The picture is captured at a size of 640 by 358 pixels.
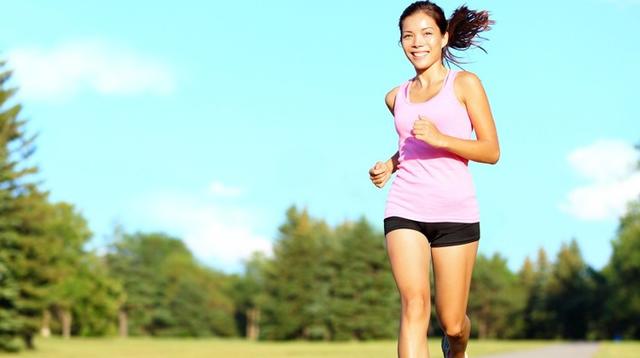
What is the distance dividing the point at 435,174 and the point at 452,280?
2.12 ft

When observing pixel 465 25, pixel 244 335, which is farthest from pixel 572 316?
pixel 465 25

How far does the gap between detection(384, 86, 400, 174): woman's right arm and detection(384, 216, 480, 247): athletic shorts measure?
0.54 m

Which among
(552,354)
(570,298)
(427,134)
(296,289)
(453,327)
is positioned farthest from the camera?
(570,298)

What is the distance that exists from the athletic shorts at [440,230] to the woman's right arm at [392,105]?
537 millimetres

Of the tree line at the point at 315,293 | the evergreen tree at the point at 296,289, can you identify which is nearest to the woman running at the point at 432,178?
the tree line at the point at 315,293

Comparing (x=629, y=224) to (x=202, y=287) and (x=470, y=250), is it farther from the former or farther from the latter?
(x=470, y=250)

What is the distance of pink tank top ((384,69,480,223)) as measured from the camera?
5.41 meters

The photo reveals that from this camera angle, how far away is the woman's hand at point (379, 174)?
Answer: 5.78 m

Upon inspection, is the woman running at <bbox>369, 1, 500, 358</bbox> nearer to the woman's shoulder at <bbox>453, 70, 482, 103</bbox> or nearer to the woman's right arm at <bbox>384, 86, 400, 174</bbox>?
the woman's shoulder at <bbox>453, 70, 482, 103</bbox>

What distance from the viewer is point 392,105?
19.4 feet

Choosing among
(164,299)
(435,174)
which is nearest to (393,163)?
(435,174)

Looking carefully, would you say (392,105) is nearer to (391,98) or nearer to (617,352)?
(391,98)

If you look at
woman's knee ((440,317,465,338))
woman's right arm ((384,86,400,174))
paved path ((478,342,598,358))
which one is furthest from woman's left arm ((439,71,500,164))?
paved path ((478,342,598,358))

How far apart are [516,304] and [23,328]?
63726mm
